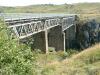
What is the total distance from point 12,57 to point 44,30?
99.9 feet

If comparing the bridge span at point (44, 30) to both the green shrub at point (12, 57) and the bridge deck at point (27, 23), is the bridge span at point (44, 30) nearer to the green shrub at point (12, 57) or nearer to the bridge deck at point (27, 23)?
the bridge deck at point (27, 23)

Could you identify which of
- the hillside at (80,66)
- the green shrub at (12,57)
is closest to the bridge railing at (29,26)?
the hillside at (80,66)

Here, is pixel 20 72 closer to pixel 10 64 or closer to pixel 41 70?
pixel 10 64

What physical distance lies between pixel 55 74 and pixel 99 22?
61.8m

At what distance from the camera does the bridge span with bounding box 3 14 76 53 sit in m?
27.1

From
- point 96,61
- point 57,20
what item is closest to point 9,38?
point 96,61

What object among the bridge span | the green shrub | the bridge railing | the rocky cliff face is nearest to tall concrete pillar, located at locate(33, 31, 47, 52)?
the bridge span

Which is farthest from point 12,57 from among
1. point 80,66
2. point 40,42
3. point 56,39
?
point 56,39

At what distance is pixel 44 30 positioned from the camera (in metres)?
42.3

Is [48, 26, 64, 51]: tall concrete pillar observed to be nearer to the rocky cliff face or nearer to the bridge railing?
the bridge railing

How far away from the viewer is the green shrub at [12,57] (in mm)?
11562

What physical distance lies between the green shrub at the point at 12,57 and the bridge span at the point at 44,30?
14.6 ft

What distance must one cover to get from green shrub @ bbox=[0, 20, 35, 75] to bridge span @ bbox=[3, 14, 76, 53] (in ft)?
14.6

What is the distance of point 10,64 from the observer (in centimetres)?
1172
